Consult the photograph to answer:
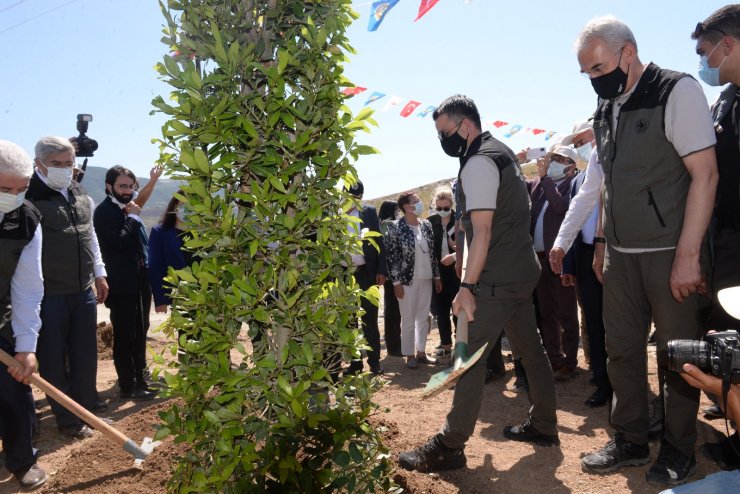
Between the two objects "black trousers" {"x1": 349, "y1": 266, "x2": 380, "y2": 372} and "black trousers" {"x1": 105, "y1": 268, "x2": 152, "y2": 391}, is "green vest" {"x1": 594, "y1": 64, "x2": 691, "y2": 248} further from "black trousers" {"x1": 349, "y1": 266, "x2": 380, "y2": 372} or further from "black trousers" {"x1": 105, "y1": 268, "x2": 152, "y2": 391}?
"black trousers" {"x1": 105, "y1": 268, "x2": 152, "y2": 391}

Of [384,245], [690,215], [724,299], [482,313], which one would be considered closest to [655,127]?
[690,215]

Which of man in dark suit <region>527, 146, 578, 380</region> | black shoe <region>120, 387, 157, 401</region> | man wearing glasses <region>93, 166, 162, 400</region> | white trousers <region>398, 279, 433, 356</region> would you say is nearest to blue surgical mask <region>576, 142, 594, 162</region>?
man in dark suit <region>527, 146, 578, 380</region>

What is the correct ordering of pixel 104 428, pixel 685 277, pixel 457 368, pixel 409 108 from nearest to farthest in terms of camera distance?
pixel 457 368, pixel 685 277, pixel 104 428, pixel 409 108

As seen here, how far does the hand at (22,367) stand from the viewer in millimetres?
3742

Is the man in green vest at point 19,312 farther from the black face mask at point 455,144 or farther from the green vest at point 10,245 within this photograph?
the black face mask at point 455,144

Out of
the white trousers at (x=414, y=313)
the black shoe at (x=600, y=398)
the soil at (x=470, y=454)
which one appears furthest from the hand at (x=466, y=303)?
the white trousers at (x=414, y=313)

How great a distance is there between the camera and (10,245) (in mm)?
3766

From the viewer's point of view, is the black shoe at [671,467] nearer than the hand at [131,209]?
Yes

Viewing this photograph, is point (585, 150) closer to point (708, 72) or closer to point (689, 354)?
point (708, 72)

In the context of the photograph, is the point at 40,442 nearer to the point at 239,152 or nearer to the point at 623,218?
the point at 239,152

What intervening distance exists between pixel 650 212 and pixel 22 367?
388cm

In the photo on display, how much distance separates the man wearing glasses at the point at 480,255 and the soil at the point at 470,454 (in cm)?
28

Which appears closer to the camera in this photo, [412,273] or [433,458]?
[433,458]

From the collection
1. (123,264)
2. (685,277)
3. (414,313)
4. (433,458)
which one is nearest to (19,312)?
(123,264)
